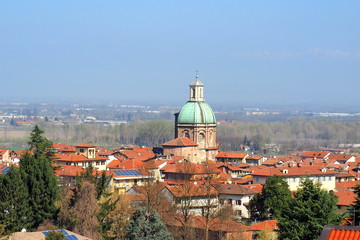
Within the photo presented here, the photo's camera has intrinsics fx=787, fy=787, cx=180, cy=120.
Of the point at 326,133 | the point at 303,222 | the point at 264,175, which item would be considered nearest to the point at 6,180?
the point at 303,222

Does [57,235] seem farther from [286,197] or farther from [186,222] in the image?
[286,197]

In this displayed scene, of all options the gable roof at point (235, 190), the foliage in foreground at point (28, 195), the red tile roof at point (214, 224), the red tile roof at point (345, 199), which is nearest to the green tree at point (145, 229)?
the red tile roof at point (214, 224)

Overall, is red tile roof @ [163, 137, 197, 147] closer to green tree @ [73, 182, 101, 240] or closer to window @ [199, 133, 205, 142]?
window @ [199, 133, 205, 142]

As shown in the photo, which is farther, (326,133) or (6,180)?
(326,133)

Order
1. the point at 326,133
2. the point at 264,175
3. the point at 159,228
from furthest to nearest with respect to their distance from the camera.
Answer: the point at 326,133 → the point at 264,175 → the point at 159,228

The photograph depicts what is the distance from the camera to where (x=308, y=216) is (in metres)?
21.5

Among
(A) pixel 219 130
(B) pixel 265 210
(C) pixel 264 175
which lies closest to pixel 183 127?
(C) pixel 264 175

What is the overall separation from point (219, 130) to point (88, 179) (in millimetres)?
81807

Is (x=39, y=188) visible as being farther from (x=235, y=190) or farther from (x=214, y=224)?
(x=235, y=190)

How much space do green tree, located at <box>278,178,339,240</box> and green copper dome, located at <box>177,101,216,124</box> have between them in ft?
108

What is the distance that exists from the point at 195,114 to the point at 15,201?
2889 cm

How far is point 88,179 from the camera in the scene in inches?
1119

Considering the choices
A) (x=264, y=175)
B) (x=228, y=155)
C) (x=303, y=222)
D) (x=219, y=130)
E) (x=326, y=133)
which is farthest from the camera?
(x=326, y=133)

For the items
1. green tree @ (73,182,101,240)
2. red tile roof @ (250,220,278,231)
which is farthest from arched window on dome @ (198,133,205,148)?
green tree @ (73,182,101,240)
